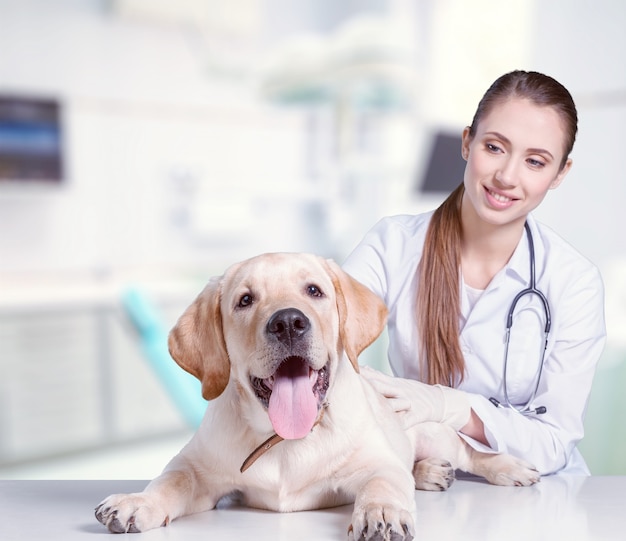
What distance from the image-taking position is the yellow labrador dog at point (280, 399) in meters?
1.23

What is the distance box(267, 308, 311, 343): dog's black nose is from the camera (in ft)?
4.04

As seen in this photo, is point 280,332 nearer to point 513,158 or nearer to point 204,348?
point 204,348

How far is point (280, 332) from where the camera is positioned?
1.23 metres

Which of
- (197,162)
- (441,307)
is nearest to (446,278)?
(441,307)

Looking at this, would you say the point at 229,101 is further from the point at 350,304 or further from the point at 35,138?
the point at 350,304

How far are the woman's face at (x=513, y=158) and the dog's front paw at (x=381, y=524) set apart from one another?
0.80 m

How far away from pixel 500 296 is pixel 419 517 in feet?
2.27

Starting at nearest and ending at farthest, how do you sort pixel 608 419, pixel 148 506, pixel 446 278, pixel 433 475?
pixel 148 506 → pixel 433 475 → pixel 446 278 → pixel 608 419

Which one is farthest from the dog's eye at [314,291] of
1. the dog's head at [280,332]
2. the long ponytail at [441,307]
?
the long ponytail at [441,307]

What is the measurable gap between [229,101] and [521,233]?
16.0 ft

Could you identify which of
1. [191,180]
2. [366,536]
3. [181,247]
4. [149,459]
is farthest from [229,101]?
[366,536]

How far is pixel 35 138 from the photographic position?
5059mm

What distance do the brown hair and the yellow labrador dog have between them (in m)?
0.39

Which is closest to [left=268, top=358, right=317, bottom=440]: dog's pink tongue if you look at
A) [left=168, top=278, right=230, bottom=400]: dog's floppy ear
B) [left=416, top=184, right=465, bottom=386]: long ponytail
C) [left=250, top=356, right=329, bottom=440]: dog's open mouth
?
[left=250, top=356, right=329, bottom=440]: dog's open mouth
